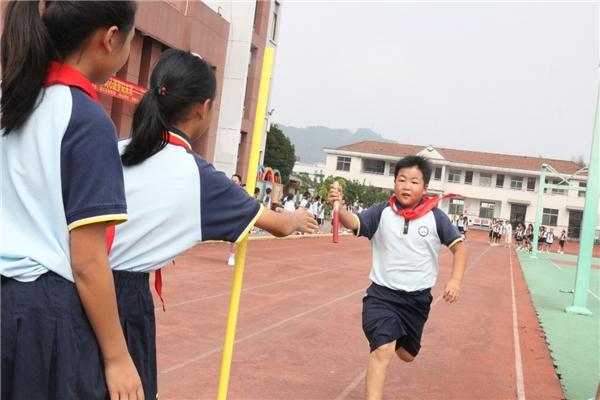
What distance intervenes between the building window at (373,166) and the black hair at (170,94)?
198 ft

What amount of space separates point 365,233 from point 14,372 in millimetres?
3037

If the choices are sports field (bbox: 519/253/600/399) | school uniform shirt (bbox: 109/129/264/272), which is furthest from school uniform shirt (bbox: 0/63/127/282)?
sports field (bbox: 519/253/600/399)

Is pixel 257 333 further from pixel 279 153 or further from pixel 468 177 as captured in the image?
pixel 468 177

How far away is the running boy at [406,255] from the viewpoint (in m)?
4.10

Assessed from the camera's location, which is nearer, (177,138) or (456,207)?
(177,138)

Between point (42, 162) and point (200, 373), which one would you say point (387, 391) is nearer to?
point (200, 373)

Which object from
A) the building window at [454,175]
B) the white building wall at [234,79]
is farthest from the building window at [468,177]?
the white building wall at [234,79]

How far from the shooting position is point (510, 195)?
58031mm

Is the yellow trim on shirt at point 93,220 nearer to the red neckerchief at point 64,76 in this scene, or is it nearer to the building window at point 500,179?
the red neckerchief at point 64,76

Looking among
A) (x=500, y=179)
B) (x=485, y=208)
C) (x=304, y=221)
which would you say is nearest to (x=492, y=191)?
(x=500, y=179)

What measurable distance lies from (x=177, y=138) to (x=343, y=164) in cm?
6094

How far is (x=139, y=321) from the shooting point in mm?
1883

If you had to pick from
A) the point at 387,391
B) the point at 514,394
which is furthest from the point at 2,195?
the point at 514,394

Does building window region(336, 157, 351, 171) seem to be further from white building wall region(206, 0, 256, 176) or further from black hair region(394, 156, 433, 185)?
black hair region(394, 156, 433, 185)
